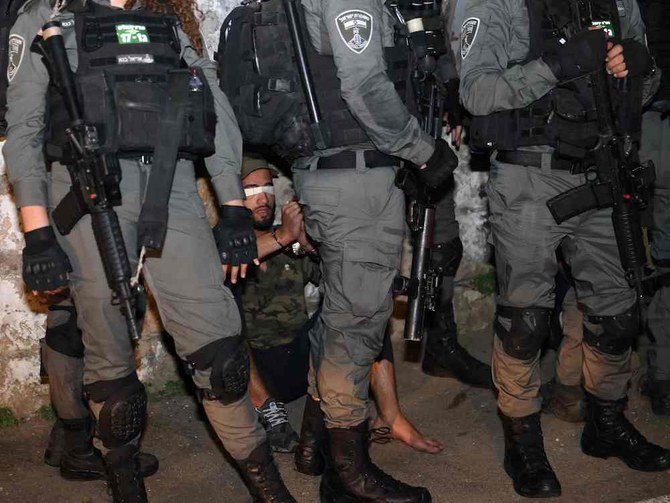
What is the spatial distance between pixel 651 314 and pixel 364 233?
6.17 feet

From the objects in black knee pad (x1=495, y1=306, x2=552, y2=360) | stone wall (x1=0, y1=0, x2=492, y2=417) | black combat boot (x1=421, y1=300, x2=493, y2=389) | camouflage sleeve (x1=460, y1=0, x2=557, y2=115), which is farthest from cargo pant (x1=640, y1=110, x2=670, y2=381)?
stone wall (x1=0, y1=0, x2=492, y2=417)

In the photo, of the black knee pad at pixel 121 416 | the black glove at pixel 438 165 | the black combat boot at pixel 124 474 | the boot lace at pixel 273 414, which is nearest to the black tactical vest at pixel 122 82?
the black knee pad at pixel 121 416

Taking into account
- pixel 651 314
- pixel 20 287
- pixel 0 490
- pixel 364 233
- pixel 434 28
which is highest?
pixel 434 28

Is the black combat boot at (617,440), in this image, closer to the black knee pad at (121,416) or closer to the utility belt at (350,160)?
the utility belt at (350,160)

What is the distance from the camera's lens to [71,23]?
3006mm

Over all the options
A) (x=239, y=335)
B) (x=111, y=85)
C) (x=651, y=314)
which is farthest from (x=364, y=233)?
(x=651, y=314)

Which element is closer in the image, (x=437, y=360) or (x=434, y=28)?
(x=434, y=28)

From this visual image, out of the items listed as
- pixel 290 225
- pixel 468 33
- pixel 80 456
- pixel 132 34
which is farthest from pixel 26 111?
pixel 468 33

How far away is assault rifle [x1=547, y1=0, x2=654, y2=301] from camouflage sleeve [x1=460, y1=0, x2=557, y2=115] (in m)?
0.25

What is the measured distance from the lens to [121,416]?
10.2 feet

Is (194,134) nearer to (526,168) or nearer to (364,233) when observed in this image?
(364,233)

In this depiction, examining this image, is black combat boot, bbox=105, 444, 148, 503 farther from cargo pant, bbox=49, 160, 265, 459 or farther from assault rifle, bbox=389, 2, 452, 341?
assault rifle, bbox=389, 2, 452, 341

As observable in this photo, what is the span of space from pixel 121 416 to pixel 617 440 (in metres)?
2.09

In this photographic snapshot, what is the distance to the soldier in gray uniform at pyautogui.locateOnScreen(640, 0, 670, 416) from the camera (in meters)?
4.34
